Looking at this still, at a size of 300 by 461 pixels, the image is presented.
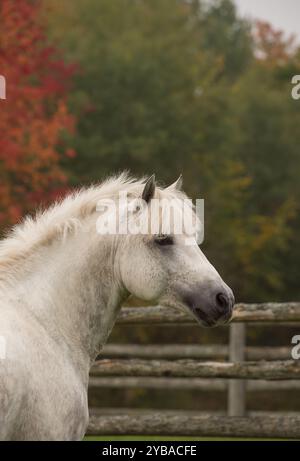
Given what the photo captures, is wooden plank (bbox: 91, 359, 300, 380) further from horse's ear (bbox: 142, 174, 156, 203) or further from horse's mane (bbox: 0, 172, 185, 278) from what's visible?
horse's ear (bbox: 142, 174, 156, 203)

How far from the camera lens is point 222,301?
428cm

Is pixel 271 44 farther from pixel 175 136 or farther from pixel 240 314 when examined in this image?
pixel 240 314

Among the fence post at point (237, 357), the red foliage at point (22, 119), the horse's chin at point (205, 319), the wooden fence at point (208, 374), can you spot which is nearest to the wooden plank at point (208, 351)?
the fence post at point (237, 357)

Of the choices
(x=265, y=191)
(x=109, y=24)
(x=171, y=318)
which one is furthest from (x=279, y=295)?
(x=171, y=318)

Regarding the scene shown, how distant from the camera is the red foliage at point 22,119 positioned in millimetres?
13312

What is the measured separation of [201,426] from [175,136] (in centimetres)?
1516

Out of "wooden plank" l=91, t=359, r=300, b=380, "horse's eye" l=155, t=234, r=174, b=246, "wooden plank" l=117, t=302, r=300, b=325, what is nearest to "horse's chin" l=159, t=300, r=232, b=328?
"horse's eye" l=155, t=234, r=174, b=246

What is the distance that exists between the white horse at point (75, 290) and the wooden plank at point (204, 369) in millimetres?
2271

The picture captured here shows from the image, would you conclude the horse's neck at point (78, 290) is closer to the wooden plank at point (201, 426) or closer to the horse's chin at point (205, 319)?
the horse's chin at point (205, 319)

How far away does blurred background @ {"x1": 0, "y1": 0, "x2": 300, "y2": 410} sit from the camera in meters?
18.0

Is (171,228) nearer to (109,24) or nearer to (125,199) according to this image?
(125,199)

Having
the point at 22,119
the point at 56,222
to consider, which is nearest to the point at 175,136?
the point at 22,119

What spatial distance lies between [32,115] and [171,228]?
10.6 meters

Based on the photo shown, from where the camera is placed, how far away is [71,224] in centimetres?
461
